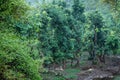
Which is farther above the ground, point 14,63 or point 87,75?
point 14,63

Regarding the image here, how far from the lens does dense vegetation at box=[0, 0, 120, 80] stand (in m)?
7.66

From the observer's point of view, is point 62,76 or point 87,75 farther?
point 87,75

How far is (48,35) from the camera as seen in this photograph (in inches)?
1053

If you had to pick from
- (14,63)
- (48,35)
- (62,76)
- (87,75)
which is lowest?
(87,75)

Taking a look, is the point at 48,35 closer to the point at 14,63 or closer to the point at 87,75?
the point at 87,75

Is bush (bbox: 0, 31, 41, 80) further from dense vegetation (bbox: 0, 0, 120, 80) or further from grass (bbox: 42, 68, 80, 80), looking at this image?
grass (bbox: 42, 68, 80, 80)

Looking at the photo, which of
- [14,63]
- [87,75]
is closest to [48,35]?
[87,75]

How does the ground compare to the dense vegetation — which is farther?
the ground

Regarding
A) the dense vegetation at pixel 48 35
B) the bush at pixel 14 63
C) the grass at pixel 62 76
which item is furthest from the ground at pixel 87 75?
the bush at pixel 14 63

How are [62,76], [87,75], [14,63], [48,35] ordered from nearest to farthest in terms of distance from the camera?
[14,63] → [48,35] → [62,76] → [87,75]

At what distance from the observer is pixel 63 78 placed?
2602 centimetres

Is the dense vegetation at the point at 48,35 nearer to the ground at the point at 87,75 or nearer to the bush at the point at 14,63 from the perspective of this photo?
the bush at the point at 14,63

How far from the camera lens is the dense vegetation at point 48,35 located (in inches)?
301

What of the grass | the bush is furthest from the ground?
the bush
